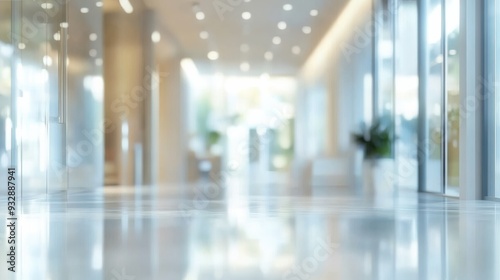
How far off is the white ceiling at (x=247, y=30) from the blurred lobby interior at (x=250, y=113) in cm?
3

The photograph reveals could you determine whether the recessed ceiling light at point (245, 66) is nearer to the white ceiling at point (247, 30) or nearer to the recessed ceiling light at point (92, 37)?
the white ceiling at point (247, 30)

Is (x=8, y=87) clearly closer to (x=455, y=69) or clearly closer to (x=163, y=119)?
(x=163, y=119)

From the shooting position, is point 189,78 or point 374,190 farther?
point 189,78

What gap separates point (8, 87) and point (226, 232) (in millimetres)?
5530

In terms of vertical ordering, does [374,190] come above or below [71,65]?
below

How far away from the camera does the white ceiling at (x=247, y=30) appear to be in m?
13.6

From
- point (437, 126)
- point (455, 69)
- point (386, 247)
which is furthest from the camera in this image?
point (437, 126)

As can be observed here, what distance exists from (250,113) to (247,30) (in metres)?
2.04

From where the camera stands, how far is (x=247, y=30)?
1377 centimetres

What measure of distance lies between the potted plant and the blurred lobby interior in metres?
0.04

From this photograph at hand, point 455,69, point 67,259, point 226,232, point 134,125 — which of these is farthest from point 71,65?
point 67,259

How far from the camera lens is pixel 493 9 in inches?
319

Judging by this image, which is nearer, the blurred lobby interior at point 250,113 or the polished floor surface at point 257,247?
the polished floor surface at point 257,247

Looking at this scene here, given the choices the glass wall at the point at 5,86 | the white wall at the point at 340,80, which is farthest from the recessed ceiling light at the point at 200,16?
the glass wall at the point at 5,86
